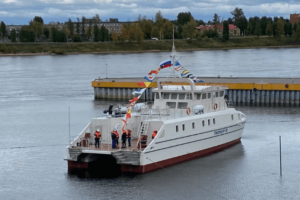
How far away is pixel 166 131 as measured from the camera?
3228 cm

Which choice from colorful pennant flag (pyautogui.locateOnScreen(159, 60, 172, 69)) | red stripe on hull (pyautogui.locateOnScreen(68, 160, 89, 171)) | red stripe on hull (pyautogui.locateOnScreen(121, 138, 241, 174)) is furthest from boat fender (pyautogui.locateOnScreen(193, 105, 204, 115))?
red stripe on hull (pyautogui.locateOnScreen(68, 160, 89, 171))

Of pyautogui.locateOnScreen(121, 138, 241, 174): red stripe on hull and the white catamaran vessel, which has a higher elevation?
the white catamaran vessel

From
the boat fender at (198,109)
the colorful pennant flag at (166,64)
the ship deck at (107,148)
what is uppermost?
the colorful pennant flag at (166,64)

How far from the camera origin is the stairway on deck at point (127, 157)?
31000mm

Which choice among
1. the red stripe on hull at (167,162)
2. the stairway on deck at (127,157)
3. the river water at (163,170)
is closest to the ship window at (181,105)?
the red stripe on hull at (167,162)

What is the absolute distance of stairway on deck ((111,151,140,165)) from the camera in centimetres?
3100

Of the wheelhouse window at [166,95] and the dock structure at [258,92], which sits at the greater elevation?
the wheelhouse window at [166,95]

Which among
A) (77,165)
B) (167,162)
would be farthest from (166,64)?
(77,165)

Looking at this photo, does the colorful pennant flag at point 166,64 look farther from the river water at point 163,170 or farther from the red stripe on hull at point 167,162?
the river water at point 163,170

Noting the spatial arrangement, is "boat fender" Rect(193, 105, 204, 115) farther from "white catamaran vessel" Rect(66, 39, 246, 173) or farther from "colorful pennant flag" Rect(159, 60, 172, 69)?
"colorful pennant flag" Rect(159, 60, 172, 69)

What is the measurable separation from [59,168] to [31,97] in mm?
41732

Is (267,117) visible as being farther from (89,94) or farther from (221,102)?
(89,94)

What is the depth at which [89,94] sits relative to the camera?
75.2 metres

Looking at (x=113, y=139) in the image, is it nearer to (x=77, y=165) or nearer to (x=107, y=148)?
(x=107, y=148)
